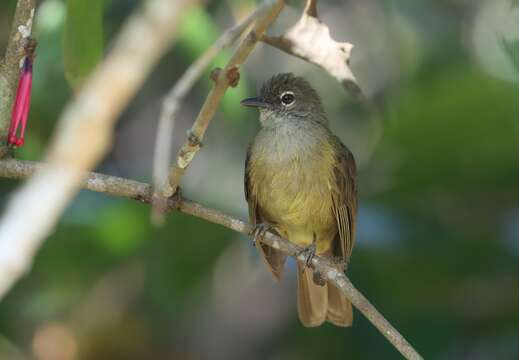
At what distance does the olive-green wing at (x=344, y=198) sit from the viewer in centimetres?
524

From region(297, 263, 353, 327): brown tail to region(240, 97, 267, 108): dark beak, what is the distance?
1.00 m

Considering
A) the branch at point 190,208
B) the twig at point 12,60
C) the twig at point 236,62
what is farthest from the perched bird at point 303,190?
the twig at point 236,62

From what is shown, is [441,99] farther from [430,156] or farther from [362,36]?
[362,36]

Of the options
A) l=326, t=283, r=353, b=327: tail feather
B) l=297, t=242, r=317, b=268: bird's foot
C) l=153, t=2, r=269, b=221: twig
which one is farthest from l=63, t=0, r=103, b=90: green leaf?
l=326, t=283, r=353, b=327: tail feather

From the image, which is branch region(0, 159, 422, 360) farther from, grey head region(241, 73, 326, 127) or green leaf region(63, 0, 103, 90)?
grey head region(241, 73, 326, 127)

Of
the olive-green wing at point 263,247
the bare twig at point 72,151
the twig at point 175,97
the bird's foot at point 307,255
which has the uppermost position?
the olive-green wing at point 263,247

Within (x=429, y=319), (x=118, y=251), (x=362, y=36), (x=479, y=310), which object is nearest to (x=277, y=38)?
(x=118, y=251)

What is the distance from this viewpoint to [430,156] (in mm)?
5906

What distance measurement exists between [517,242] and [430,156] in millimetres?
792

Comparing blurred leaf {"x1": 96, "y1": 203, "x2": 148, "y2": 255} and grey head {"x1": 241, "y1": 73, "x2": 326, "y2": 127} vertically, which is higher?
grey head {"x1": 241, "y1": 73, "x2": 326, "y2": 127}

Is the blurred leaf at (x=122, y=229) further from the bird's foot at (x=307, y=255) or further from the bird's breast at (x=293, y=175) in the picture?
the bird's foot at (x=307, y=255)

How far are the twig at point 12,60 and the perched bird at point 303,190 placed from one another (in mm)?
1951

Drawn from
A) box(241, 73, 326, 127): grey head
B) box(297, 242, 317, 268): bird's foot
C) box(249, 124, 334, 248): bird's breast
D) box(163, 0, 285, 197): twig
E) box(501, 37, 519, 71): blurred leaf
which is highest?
box(241, 73, 326, 127): grey head

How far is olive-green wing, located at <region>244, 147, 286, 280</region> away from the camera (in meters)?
5.14
